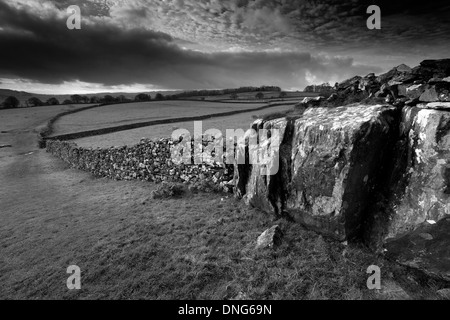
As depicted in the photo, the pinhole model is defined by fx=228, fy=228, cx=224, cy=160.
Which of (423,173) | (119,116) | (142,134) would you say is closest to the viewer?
(423,173)

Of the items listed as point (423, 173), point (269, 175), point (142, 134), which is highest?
point (142, 134)

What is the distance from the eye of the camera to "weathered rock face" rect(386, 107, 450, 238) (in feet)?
15.5

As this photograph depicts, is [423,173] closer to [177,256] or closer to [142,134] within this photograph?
[177,256]

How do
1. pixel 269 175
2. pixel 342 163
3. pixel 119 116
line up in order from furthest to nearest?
pixel 119 116
pixel 269 175
pixel 342 163

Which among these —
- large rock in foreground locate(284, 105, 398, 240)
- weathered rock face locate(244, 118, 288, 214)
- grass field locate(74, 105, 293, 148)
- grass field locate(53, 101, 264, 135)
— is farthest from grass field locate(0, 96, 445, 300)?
grass field locate(53, 101, 264, 135)

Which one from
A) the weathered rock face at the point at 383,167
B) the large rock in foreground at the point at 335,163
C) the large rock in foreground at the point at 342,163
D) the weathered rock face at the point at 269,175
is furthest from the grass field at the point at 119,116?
the large rock in foreground at the point at 342,163

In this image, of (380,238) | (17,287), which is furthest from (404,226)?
(17,287)

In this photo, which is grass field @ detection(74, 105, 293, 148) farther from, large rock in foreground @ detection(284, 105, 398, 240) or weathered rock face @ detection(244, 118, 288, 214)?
large rock in foreground @ detection(284, 105, 398, 240)

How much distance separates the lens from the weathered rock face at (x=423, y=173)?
186 inches

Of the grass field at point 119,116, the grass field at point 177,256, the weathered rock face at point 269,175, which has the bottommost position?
the grass field at point 177,256

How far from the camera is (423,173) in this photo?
507cm

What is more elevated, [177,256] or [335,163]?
[335,163]

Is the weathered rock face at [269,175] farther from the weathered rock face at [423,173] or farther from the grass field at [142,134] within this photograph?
the grass field at [142,134]

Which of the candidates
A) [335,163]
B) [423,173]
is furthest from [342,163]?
[423,173]
